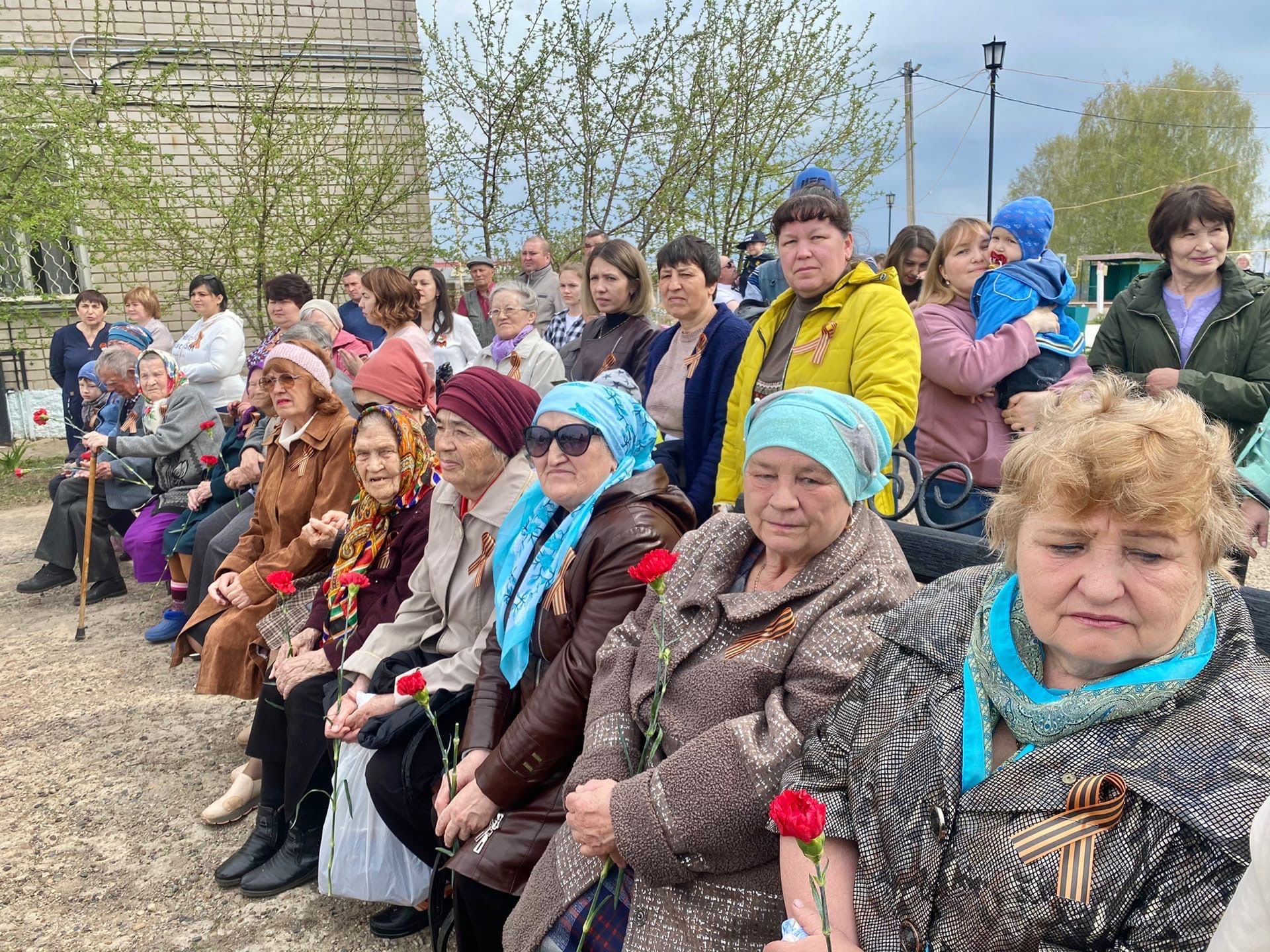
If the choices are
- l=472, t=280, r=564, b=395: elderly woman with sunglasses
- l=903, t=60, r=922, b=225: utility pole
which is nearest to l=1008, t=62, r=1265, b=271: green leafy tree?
l=903, t=60, r=922, b=225: utility pole

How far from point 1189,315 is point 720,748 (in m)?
2.66

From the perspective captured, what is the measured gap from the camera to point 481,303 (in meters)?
8.82

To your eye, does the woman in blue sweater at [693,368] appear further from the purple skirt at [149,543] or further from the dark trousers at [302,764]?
the purple skirt at [149,543]

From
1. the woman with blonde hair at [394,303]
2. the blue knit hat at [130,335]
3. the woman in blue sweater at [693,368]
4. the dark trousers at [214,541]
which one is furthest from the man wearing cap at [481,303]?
the woman in blue sweater at [693,368]

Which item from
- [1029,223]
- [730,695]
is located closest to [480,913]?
[730,695]

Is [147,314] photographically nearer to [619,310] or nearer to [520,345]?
[520,345]

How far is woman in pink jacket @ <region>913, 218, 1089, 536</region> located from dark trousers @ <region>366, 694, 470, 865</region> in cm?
175

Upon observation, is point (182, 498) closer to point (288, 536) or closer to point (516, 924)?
point (288, 536)

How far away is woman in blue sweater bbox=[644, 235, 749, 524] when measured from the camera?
3975 mm

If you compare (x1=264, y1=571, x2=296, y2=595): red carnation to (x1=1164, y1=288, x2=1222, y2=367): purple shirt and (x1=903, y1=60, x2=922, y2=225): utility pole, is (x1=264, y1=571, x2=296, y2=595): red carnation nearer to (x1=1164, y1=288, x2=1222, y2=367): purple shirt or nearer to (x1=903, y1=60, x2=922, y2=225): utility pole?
(x1=1164, y1=288, x2=1222, y2=367): purple shirt

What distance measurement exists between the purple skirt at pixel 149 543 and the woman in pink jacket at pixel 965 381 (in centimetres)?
456

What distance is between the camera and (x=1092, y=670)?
139cm

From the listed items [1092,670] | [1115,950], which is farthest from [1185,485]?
[1115,950]

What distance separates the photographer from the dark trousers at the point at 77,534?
20.3ft
